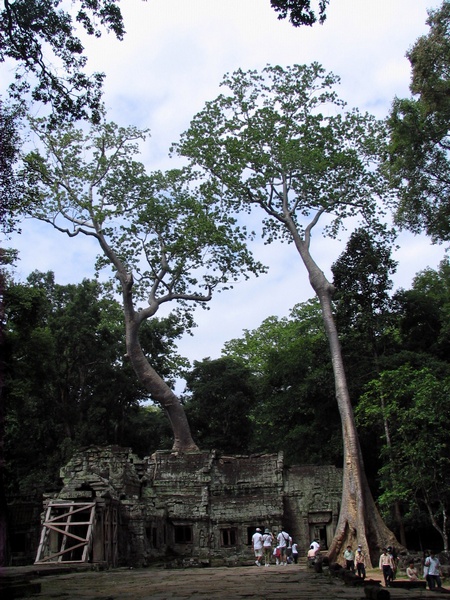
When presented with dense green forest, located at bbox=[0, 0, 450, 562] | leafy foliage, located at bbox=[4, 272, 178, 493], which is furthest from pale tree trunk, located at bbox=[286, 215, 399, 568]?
leafy foliage, located at bbox=[4, 272, 178, 493]

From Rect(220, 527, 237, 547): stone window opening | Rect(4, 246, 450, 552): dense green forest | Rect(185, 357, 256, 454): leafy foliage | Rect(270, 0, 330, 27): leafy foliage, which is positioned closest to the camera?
Rect(270, 0, 330, 27): leafy foliage

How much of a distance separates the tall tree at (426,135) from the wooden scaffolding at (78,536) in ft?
41.8

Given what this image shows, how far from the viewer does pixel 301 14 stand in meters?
6.83

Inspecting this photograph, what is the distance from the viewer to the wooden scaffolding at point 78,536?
52.3 ft

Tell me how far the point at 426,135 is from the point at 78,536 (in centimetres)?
1541

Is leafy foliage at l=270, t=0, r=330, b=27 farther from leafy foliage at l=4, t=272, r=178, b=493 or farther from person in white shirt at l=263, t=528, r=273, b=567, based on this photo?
leafy foliage at l=4, t=272, r=178, b=493

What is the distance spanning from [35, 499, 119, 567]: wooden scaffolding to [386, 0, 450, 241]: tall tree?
12.7 m

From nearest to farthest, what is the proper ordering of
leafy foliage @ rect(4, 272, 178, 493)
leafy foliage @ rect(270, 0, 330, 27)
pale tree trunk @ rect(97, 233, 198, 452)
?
1. leafy foliage @ rect(270, 0, 330, 27)
2. pale tree trunk @ rect(97, 233, 198, 452)
3. leafy foliage @ rect(4, 272, 178, 493)

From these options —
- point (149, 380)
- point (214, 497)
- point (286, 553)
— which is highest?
point (149, 380)

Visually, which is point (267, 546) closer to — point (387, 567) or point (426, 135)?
point (387, 567)

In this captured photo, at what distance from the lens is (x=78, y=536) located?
17.0 metres

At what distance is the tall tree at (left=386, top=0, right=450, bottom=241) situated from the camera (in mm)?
14578

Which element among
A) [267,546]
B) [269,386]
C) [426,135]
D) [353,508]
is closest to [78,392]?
[269,386]

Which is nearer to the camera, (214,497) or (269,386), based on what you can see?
(214,497)
